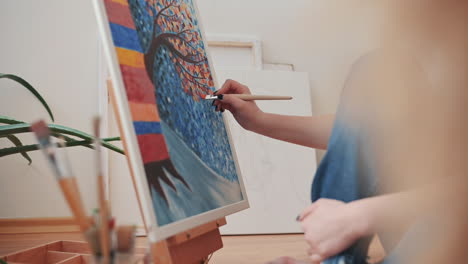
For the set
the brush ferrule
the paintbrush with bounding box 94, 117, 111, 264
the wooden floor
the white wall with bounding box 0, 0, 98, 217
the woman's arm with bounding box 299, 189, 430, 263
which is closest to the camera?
the paintbrush with bounding box 94, 117, 111, 264

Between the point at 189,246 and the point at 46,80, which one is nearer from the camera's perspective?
the point at 189,246

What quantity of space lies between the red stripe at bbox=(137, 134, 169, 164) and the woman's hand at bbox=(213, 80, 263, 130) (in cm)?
32

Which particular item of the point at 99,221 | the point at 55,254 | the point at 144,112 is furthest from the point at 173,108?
the point at 55,254

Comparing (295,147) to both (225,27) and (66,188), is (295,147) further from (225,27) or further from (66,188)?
(66,188)

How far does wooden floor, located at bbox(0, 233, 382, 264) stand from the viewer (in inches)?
56.5

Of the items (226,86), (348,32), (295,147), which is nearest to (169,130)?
(226,86)

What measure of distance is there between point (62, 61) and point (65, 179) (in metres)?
2.00

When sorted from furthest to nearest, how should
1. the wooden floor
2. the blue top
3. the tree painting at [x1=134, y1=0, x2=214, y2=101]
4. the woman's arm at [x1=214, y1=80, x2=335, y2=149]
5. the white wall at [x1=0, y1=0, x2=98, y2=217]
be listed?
the white wall at [x1=0, y1=0, x2=98, y2=217] < the wooden floor < the woman's arm at [x1=214, y1=80, x2=335, y2=149] < the tree painting at [x1=134, y1=0, x2=214, y2=101] < the blue top

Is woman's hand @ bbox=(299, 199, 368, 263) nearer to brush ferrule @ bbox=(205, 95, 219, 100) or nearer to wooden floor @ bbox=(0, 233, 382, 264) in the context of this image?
brush ferrule @ bbox=(205, 95, 219, 100)

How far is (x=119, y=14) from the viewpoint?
73 cm

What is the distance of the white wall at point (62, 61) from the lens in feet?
6.90

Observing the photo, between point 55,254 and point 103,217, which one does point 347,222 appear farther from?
point 55,254

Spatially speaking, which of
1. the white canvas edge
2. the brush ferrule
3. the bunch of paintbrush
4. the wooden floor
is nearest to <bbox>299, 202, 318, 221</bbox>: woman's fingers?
the bunch of paintbrush

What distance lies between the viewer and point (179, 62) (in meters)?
0.96
